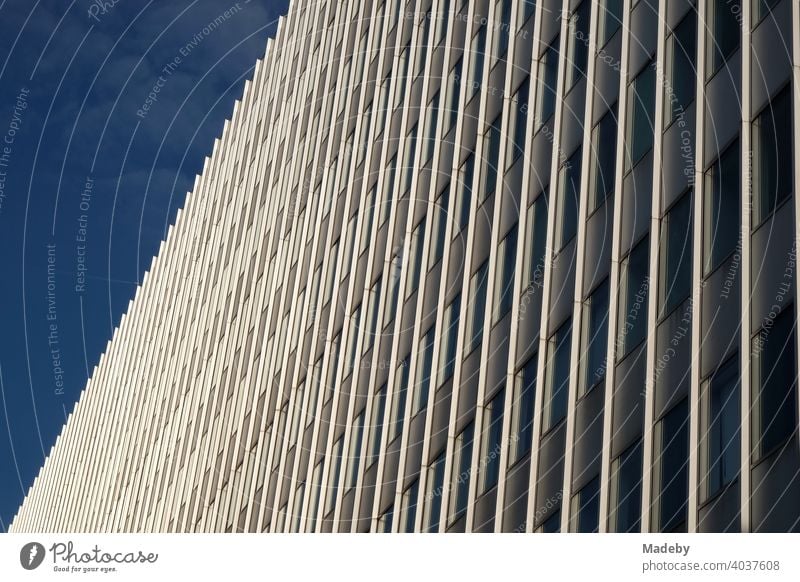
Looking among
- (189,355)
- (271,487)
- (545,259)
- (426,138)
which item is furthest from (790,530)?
(189,355)

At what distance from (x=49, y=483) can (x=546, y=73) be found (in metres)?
76.3

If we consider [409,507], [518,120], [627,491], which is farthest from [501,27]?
[627,491]

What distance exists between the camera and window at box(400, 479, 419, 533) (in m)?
33.1

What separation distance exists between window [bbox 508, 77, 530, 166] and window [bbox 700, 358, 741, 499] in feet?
40.7

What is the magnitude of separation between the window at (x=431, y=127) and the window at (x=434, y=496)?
11.3 metres

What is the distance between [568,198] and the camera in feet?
95.9

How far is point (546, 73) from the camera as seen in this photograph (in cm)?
3272

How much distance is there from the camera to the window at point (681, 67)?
25281 mm

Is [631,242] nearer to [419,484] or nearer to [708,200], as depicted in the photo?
[708,200]

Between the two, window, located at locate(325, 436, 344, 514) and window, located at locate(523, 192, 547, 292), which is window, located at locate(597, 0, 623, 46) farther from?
window, located at locate(325, 436, 344, 514)

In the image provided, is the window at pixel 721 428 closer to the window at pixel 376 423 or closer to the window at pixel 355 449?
the window at pixel 376 423

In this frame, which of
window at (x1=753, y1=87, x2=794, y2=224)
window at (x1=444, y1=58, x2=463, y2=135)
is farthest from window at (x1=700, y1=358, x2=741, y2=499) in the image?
window at (x1=444, y1=58, x2=463, y2=135)

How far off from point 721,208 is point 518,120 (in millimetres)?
11388

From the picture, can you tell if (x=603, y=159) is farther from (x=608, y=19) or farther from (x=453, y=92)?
(x=453, y=92)
